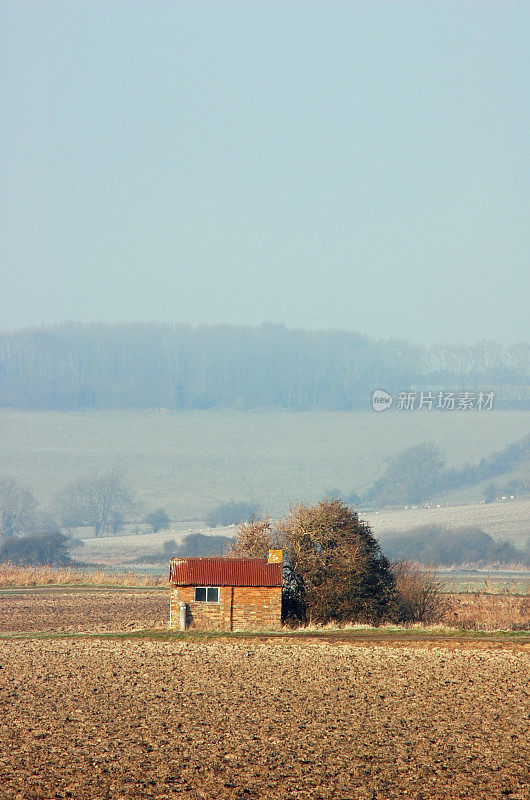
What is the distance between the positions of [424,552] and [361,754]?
126 metres

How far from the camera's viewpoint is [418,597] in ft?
155

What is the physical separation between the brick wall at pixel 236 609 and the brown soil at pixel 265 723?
4.08m

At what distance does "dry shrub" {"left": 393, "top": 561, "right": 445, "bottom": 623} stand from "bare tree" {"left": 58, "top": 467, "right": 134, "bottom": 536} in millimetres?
139405

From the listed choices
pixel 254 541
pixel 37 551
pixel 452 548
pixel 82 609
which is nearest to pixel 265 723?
pixel 254 541

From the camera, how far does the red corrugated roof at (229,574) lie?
38812 mm

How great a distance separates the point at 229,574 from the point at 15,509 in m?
156

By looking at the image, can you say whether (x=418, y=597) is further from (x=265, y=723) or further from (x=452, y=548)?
(x=452, y=548)

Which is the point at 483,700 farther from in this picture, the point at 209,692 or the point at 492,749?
the point at 209,692

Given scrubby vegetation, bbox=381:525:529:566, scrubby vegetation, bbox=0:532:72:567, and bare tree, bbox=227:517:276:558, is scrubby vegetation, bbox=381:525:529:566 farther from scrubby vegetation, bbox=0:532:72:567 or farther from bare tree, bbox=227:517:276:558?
bare tree, bbox=227:517:276:558

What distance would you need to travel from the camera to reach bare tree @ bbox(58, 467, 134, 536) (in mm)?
186375

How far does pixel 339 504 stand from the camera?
44000 mm

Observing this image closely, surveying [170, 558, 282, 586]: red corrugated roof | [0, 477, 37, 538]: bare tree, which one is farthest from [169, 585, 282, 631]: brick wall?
[0, 477, 37, 538]: bare tree

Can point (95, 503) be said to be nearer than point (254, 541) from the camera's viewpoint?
No

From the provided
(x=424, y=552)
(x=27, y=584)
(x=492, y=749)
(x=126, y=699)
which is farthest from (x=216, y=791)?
(x=424, y=552)
